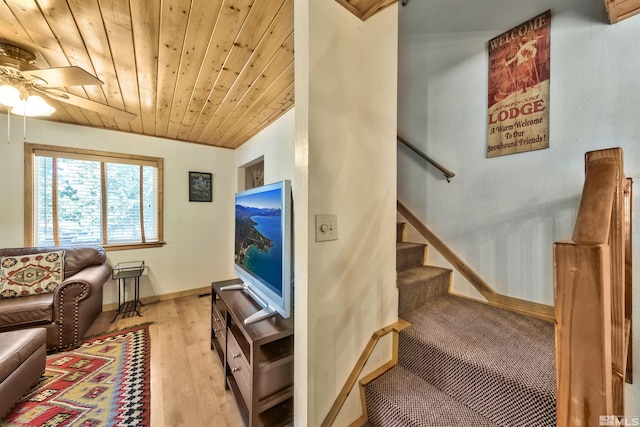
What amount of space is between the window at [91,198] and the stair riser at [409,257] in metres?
3.30

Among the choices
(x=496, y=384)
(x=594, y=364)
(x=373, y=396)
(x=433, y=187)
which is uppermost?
(x=433, y=187)

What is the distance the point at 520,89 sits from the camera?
164 centimetres

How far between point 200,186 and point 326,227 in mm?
3252

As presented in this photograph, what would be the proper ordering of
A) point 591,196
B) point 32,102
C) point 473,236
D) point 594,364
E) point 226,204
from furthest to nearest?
1. point 226,204
2. point 473,236
3. point 32,102
4. point 591,196
5. point 594,364

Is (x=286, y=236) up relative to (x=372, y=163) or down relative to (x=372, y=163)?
down

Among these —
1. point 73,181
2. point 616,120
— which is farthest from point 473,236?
point 73,181

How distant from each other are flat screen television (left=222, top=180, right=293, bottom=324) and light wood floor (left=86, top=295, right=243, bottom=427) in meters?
0.68

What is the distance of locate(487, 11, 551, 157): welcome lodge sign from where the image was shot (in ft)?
5.08

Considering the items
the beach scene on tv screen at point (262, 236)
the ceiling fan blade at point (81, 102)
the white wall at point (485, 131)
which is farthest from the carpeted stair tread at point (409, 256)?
the ceiling fan blade at point (81, 102)

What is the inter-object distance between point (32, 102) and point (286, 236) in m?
2.06

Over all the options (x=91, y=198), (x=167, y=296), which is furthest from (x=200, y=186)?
(x=167, y=296)

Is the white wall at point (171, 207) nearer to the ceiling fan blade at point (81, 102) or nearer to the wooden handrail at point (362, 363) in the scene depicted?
the ceiling fan blade at point (81, 102)

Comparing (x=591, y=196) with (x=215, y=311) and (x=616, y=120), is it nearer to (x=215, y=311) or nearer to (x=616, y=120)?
(x=616, y=120)

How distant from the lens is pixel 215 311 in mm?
2096
